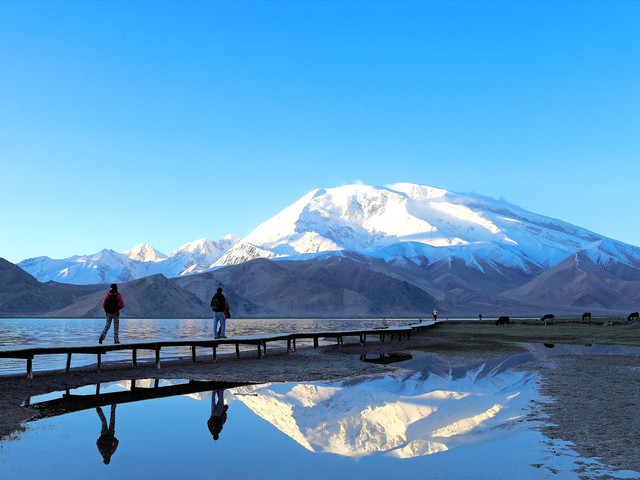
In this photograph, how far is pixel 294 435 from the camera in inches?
395

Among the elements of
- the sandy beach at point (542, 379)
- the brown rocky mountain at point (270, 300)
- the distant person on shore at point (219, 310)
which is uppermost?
the distant person on shore at point (219, 310)

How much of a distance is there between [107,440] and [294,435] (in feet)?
9.75

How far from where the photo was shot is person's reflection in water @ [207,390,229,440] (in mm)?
10336

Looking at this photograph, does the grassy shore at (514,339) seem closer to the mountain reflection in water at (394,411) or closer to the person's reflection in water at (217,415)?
the mountain reflection in water at (394,411)

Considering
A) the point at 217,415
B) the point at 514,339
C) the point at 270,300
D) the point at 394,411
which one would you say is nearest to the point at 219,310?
the point at 217,415

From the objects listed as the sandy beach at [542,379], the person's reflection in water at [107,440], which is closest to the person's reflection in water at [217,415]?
the person's reflection in water at [107,440]

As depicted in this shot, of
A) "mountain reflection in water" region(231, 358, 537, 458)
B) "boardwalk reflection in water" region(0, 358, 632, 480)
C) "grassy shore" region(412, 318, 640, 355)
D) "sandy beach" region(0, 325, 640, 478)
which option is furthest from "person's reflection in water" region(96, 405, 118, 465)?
"grassy shore" region(412, 318, 640, 355)

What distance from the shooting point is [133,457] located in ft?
28.0

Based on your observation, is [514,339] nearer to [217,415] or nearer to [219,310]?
[219,310]

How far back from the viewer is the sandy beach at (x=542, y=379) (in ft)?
31.6

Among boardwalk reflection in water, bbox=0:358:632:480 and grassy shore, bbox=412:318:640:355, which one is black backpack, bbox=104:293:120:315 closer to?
boardwalk reflection in water, bbox=0:358:632:480

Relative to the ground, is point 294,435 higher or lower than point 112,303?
lower

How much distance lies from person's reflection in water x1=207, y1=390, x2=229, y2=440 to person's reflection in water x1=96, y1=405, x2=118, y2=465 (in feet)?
5.15

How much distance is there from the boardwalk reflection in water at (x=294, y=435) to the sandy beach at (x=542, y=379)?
1.77 feet
